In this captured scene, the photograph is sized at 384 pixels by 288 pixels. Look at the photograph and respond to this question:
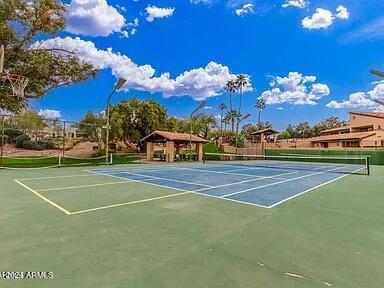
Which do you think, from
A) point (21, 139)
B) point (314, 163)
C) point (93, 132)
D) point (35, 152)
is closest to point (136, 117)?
point (93, 132)

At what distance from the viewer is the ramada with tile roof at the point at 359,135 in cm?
4269

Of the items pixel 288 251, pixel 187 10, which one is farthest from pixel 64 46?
pixel 288 251

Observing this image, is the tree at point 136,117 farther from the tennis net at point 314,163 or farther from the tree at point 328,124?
the tree at point 328,124

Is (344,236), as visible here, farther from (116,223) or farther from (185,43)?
(185,43)

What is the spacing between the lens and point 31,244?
399 centimetres

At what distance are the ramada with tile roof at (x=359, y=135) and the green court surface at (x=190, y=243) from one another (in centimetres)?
3595

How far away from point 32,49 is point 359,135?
45.1 m

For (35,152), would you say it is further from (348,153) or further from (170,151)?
(348,153)

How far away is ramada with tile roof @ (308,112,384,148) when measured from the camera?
42.7 metres

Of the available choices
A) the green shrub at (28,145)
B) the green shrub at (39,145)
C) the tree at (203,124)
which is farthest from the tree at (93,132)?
the tree at (203,124)

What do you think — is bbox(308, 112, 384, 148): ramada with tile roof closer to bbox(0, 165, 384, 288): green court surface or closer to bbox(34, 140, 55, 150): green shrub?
bbox(0, 165, 384, 288): green court surface

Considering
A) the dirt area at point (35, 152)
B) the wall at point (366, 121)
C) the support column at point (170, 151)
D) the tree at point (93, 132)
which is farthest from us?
the wall at point (366, 121)

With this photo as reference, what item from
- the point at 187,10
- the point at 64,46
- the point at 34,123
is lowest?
the point at 34,123

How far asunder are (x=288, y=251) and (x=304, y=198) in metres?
4.80
